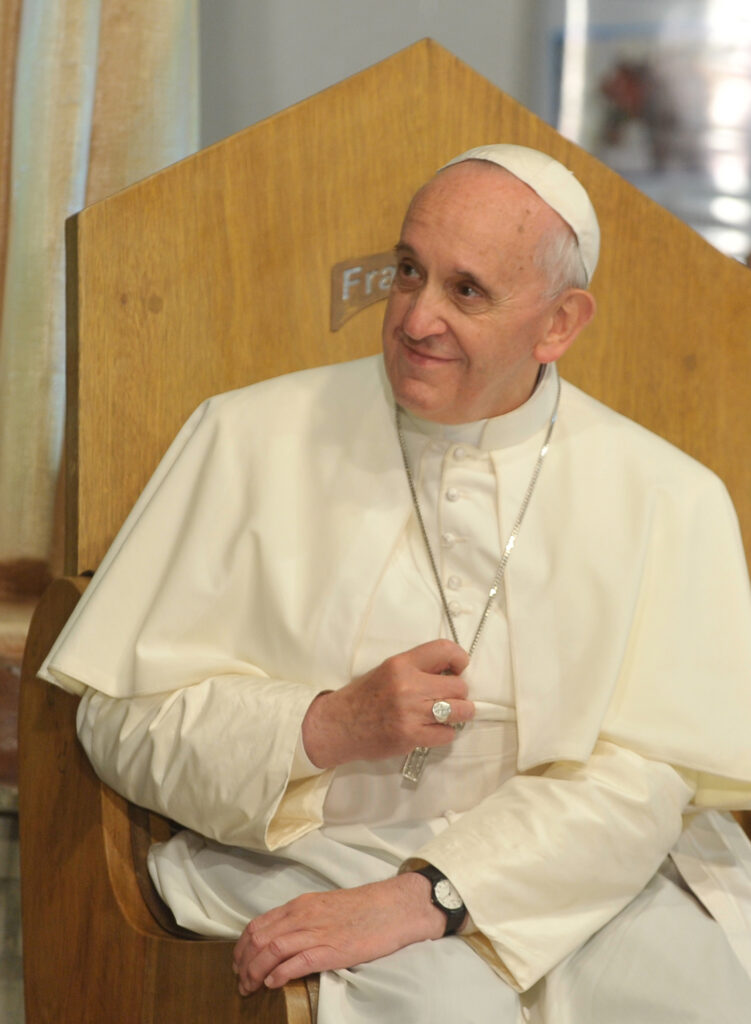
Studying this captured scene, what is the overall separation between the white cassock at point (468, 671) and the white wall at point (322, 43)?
153 cm

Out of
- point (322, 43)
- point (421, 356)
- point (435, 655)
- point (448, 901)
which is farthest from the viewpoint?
point (322, 43)

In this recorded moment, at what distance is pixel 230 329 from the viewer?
8.11 ft

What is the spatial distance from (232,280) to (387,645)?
79cm

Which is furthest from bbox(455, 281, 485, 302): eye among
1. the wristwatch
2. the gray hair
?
the wristwatch

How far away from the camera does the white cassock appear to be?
197 cm

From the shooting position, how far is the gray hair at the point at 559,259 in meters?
2.08

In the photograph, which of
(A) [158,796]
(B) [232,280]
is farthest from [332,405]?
(A) [158,796]

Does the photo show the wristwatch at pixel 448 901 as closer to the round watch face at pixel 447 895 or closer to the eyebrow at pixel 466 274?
the round watch face at pixel 447 895

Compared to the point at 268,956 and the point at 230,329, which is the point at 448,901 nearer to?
the point at 268,956

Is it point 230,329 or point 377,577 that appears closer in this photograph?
point 377,577

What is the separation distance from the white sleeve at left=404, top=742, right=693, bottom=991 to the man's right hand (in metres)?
0.16

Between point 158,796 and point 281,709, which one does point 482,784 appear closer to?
point 281,709

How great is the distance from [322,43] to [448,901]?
253 cm

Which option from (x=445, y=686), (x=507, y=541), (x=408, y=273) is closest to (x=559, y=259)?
(x=408, y=273)
